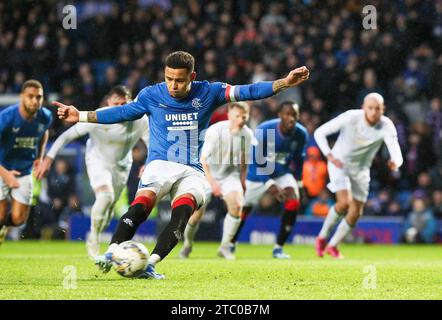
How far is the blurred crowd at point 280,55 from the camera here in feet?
63.2

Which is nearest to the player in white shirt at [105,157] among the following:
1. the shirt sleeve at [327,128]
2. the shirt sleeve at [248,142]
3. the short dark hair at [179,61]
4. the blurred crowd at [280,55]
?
the shirt sleeve at [248,142]

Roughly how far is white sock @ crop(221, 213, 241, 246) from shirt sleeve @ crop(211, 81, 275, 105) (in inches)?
195

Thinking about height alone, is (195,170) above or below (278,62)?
below

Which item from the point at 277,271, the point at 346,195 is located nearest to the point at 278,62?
the point at 346,195

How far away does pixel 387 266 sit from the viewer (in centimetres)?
1133

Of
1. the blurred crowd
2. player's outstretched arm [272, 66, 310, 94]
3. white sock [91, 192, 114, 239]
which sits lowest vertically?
white sock [91, 192, 114, 239]

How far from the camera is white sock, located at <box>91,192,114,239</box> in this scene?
1281cm

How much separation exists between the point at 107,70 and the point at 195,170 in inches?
478

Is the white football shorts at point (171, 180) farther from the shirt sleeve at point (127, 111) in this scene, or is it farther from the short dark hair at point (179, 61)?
the short dark hair at point (179, 61)

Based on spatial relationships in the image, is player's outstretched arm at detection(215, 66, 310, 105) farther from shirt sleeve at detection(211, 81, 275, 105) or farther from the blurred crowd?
the blurred crowd

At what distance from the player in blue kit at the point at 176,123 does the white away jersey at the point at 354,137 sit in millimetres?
5059

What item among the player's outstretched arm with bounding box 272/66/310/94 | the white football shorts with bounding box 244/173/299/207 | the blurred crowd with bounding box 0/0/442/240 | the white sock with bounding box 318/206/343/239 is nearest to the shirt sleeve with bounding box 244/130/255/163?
the white football shorts with bounding box 244/173/299/207

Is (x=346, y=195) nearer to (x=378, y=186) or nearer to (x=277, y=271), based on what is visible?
(x=277, y=271)
